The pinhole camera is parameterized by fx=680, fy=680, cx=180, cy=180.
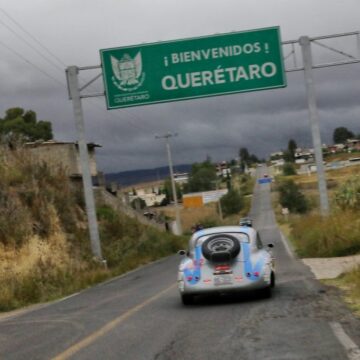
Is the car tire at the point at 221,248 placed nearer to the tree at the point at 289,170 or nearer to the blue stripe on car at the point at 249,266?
the blue stripe on car at the point at 249,266

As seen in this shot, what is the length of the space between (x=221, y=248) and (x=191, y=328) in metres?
3.31

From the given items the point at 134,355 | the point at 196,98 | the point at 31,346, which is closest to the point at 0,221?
the point at 196,98

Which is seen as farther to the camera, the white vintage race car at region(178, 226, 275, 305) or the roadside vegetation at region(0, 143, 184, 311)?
the roadside vegetation at region(0, 143, 184, 311)

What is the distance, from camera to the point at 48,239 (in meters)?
26.1

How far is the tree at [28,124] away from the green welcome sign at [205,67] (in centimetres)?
4285

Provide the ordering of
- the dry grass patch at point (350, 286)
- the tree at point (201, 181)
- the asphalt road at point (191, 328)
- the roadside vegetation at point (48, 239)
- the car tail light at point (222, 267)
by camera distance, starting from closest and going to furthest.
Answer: the asphalt road at point (191, 328)
the dry grass patch at point (350, 286)
the car tail light at point (222, 267)
the roadside vegetation at point (48, 239)
the tree at point (201, 181)

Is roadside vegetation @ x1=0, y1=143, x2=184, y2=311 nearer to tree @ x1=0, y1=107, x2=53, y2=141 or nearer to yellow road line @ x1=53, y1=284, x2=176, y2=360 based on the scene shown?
yellow road line @ x1=53, y1=284, x2=176, y2=360

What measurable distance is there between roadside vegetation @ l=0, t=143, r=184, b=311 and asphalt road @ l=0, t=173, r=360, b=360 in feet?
8.63

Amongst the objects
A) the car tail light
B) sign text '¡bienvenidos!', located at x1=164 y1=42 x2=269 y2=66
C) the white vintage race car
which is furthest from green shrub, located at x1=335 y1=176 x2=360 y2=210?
the car tail light

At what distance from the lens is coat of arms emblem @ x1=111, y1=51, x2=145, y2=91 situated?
80.9ft

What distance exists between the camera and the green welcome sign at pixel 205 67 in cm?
2425

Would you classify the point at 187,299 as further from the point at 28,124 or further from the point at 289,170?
the point at 289,170

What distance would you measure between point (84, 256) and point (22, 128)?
138 ft

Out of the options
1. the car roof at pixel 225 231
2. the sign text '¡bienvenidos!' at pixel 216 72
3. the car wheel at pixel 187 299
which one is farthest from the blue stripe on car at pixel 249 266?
the sign text '¡bienvenidos!' at pixel 216 72
